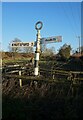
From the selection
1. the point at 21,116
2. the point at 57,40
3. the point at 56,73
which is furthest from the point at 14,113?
the point at 56,73

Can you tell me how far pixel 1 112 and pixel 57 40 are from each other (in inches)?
128

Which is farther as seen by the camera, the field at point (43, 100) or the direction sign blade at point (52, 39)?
the direction sign blade at point (52, 39)

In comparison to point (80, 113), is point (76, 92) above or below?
above

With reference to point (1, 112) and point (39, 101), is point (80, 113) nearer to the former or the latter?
point (39, 101)

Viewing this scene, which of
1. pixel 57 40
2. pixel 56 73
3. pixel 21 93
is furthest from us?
pixel 56 73

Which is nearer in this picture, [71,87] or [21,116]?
[21,116]

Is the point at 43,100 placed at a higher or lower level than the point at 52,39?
lower

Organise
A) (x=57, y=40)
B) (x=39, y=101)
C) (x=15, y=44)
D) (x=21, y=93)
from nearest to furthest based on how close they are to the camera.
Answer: (x=39, y=101) → (x=21, y=93) → (x=57, y=40) → (x=15, y=44)

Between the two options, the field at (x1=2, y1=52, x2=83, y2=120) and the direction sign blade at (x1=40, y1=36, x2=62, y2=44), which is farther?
the direction sign blade at (x1=40, y1=36, x2=62, y2=44)

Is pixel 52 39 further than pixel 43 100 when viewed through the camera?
Yes

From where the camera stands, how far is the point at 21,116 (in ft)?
18.5

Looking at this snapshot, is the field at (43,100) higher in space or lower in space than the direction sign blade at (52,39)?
lower

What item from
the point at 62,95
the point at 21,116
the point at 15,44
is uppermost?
the point at 15,44

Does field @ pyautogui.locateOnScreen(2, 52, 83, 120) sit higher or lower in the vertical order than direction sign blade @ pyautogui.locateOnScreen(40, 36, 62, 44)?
lower
